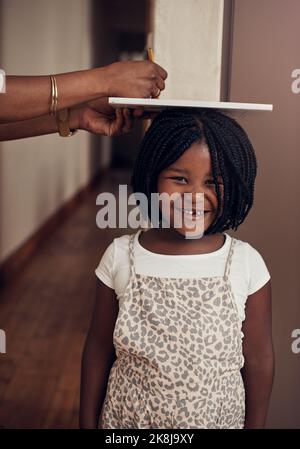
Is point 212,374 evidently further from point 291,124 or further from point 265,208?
point 291,124

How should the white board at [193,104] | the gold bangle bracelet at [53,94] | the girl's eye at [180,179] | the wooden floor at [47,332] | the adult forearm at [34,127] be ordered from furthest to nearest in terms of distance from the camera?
the wooden floor at [47,332] < the adult forearm at [34,127] < the gold bangle bracelet at [53,94] < the girl's eye at [180,179] < the white board at [193,104]

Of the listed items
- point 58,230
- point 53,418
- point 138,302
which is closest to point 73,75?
point 138,302

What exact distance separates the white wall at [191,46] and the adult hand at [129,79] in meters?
0.25

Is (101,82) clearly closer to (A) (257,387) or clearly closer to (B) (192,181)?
(B) (192,181)

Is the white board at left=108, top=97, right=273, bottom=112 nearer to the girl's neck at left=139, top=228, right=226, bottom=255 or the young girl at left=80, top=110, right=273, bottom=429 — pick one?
the young girl at left=80, top=110, right=273, bottom=429

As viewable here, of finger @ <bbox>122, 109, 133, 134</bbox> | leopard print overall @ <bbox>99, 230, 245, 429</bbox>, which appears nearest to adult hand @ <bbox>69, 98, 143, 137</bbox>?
finger @ <bbox>122, 109, 133, 134</bbox>

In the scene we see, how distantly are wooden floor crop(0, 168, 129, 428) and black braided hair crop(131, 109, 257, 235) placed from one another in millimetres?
1700

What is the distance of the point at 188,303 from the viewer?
1.30 metres

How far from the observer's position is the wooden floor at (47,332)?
289cm

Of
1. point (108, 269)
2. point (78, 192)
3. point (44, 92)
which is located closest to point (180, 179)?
point (108, 269)

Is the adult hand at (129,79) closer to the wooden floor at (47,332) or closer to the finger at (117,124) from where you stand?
the finger at (117,124)

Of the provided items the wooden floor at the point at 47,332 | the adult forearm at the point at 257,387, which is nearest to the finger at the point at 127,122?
the adult forearm at the point at 257,387

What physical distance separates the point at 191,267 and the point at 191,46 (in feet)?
2.03

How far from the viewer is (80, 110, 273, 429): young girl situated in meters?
1.28
